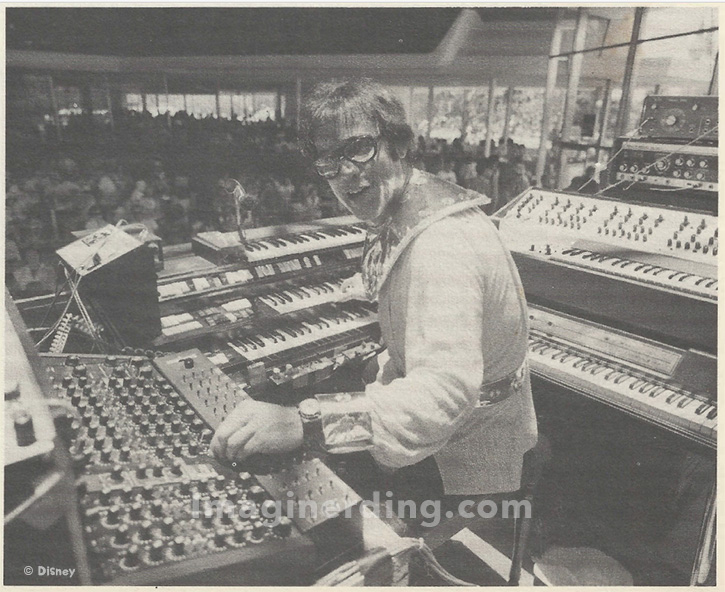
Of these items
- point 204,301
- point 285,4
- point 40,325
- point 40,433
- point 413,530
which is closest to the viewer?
point 40,433

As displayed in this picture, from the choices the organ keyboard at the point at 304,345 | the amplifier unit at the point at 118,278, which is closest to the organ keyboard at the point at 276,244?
the organ keyboard at the point at 304,345

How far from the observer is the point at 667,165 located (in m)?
2.39

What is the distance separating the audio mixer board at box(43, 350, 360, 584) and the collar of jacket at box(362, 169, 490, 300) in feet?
1.78

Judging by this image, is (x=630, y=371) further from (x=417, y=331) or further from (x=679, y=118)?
(x=417, y=331)

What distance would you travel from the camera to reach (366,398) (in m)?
1.21

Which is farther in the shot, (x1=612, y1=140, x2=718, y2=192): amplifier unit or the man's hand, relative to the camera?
(x1=612, y1=140, x2=718, y2=192): amplifier unit

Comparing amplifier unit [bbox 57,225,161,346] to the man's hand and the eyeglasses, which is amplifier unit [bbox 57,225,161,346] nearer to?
the eyeglasses

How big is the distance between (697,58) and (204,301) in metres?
2.44

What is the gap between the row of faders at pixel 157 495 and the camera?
993mm

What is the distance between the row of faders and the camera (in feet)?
3.26

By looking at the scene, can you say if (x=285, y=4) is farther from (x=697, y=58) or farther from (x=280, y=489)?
(x=697, y=58)

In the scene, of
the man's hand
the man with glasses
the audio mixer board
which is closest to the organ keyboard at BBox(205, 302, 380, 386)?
the man with glasses

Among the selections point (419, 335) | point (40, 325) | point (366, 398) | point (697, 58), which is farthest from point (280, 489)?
point (697, 58)

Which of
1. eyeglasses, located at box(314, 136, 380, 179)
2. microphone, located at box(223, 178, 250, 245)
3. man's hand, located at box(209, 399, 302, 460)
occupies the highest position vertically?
eyeglasses, located at box(314, 136, 380, 179)
